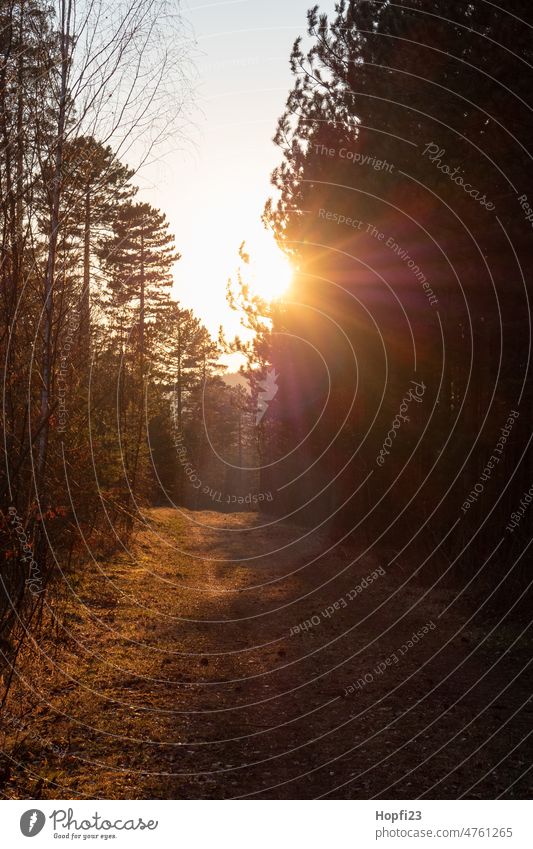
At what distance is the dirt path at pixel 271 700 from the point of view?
655 cm

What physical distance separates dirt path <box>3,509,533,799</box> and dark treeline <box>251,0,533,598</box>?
6.68ft

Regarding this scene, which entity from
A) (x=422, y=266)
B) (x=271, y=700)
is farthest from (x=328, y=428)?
(x=271, y=700)

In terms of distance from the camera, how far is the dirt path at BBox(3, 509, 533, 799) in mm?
6551

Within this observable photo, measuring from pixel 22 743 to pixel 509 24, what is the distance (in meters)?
10.8

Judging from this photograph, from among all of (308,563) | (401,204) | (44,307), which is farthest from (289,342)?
(44,307)

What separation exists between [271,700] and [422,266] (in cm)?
915

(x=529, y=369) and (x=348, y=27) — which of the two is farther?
(x=348, y=27)

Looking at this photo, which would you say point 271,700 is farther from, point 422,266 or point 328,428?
point 328,428

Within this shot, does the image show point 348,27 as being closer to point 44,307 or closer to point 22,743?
point 44,307

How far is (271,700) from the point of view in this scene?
9078 millimetres

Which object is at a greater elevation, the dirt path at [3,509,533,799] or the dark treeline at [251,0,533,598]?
the dark treeline at [251,0,533,598]

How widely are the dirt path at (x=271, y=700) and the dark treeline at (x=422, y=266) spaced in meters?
2.04

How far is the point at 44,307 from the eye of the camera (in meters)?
8.15

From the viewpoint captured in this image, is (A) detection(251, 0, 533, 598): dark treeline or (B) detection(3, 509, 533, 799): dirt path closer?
(B) detection(3, 509, 533, 799): dirt path
